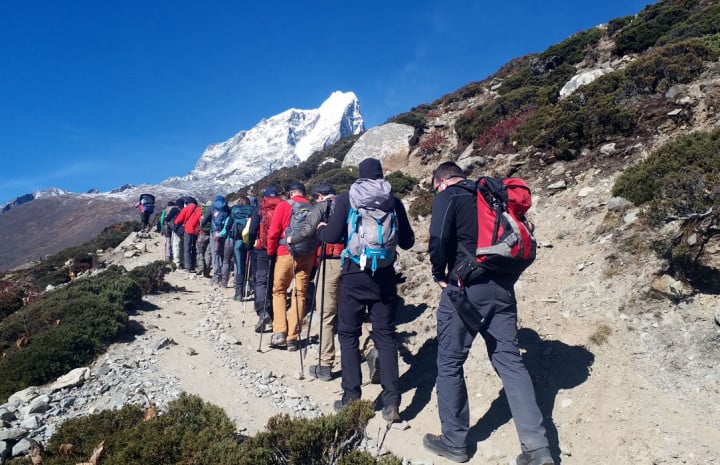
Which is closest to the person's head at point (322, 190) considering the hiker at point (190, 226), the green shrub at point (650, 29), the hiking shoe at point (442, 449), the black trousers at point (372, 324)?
the black trousers at point (372, 324)

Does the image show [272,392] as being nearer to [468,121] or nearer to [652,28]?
[468,121]

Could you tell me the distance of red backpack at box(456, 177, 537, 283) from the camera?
3.39 metres

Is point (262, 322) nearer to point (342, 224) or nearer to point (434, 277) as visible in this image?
point (342, 224)

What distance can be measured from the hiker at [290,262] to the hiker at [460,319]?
8.53 ft

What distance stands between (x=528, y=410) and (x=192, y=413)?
9.06ft

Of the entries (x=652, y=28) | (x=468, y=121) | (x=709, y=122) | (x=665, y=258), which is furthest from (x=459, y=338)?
(x=652, y=28)

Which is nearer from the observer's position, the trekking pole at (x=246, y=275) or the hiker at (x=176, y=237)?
the trekking pole at (x=246, y=275)

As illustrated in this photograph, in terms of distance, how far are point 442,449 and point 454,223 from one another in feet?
6.66

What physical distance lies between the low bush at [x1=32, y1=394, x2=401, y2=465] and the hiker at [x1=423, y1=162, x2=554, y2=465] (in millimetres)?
839

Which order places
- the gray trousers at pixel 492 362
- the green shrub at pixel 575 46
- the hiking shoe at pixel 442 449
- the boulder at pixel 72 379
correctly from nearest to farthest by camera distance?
the gray trousers at pixel 492 362 < the hiking shoe at pixel 442 449 < the boulder at pixel 72 379 < the green shrub at pixel 575 46

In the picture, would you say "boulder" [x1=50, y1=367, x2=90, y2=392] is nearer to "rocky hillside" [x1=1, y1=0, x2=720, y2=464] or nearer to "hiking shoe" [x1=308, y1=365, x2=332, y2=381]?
"rocky hillside" [x1=1, y1=0, x2=720, y2=464]

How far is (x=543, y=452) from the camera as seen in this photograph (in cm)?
311

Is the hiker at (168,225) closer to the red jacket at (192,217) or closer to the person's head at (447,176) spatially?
the red jacket at (192,217)

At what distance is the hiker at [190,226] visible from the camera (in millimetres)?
11398
